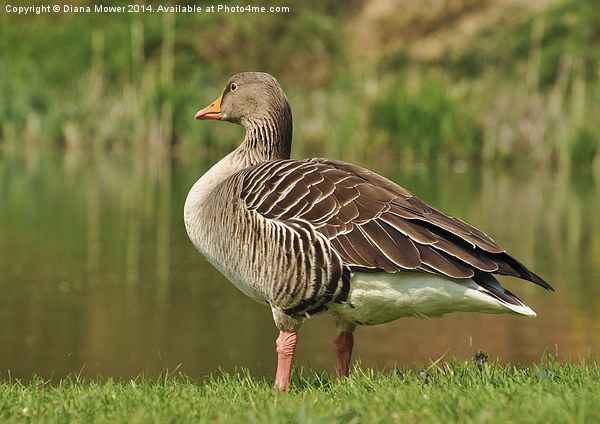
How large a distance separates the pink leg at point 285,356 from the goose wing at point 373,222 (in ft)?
2.34

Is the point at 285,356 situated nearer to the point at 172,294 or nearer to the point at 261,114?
the point at 261,114

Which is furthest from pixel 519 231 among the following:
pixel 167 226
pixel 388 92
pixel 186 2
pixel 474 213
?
pixel 186 2

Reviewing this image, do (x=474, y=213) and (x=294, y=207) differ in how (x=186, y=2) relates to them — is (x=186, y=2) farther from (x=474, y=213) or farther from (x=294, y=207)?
(x=294, y=207)

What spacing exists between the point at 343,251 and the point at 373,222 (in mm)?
258

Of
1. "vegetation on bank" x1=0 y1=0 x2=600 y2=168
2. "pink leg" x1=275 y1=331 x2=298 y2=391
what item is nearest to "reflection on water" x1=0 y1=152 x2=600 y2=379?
"pink leg" x1=275 y1=331 x2=298 y2=391

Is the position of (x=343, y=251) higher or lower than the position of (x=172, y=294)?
higher

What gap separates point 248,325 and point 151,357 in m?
1.47

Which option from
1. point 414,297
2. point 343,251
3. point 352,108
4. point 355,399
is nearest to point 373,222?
point 343,251

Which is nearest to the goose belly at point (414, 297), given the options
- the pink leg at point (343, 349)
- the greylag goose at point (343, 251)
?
the greylag goose at point (343, 251)

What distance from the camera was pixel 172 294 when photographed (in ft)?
33.1

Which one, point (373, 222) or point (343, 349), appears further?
point (343, 349)

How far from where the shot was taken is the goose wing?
4.94m

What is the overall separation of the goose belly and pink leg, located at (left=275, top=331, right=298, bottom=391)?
38 cm

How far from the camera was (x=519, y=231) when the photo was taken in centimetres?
1383
